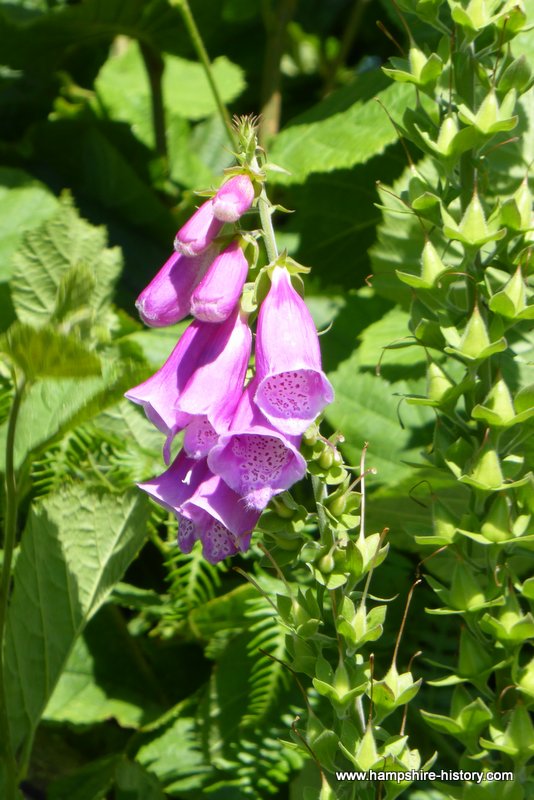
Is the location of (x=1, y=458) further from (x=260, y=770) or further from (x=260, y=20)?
(x=260, y=20)

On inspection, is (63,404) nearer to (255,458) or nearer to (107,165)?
(255,458)

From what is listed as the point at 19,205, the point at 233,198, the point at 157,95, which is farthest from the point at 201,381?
the point at 157,95

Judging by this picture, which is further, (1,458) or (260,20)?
(260,20)

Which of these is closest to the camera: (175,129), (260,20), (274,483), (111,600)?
(274,483)

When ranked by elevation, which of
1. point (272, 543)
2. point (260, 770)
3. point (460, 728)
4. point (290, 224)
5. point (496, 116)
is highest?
point (496, 116)

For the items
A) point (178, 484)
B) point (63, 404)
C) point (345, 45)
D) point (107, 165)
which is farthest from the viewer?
point (345, 45)

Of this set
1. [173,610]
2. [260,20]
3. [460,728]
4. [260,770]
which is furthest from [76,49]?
[460,728]

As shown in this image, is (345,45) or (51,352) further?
(345,45)

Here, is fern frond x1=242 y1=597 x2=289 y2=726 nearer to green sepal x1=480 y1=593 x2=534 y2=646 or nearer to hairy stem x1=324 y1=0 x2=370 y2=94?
green sepal x1=480 y1=593 x2=534 y2=646
